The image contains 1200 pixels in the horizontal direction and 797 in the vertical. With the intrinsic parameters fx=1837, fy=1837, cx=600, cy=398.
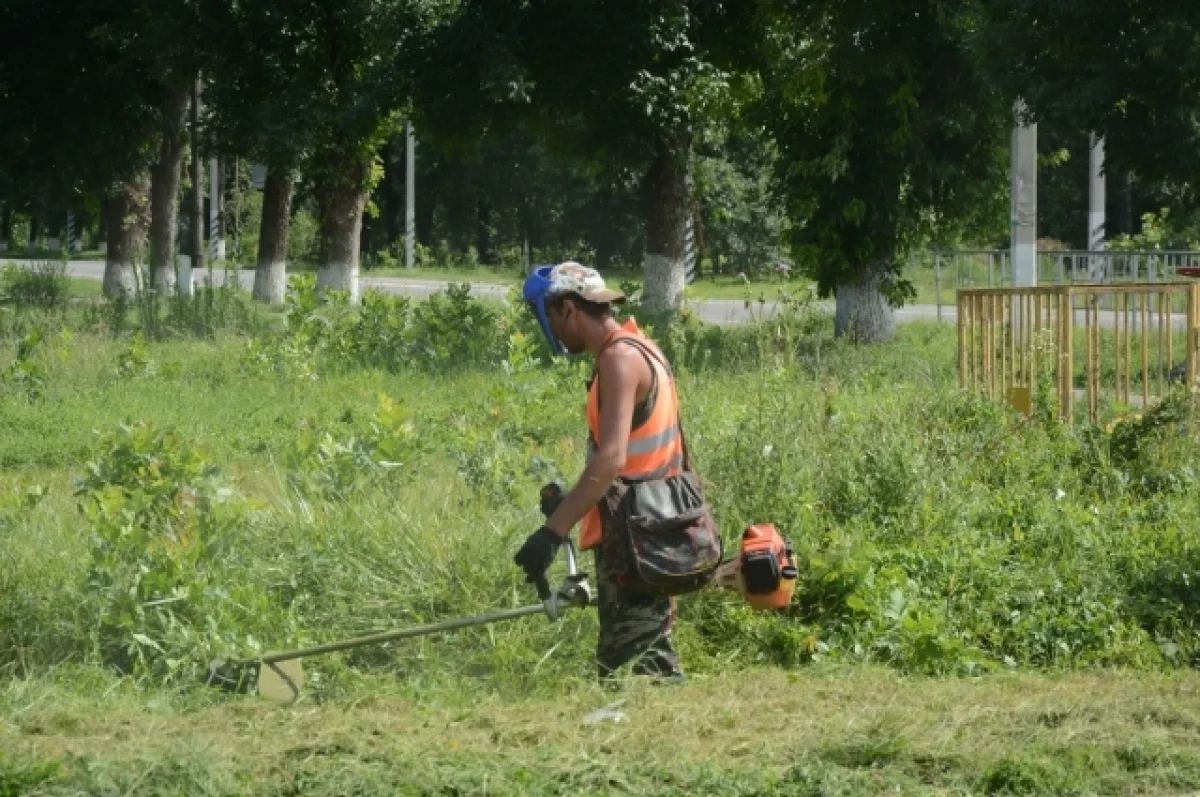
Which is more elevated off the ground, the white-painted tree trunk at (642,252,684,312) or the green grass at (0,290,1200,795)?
the white-painted tree trunk at (642,252,684,312)

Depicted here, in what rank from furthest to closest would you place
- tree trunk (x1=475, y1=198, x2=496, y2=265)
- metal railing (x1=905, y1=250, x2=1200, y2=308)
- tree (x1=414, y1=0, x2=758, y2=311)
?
tree trunk (x1=475, y1=198, x2=496, y2=265), tree (x1=414, y1=0, x2=758, y2=311), metal railing (x1=905, y1=250, x2=1200, y2=308)

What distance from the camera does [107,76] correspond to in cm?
2717

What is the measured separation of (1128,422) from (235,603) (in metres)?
6.15

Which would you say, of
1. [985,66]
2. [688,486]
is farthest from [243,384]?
[688,486]

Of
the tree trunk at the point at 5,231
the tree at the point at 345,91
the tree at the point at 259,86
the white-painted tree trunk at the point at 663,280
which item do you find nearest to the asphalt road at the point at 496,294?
the white-painted tree trunk at the point at 663,280

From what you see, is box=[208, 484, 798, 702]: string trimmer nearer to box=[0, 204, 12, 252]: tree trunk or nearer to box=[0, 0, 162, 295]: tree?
box=[0, 0, 162, 295]: tree

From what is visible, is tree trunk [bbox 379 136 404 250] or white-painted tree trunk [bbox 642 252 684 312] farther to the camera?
tree trunk [bbox 379 136 404 250]

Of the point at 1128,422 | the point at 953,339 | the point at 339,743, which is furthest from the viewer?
the point at 953,339

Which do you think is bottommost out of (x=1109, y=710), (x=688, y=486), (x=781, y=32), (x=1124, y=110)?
(x=1109, y=710)

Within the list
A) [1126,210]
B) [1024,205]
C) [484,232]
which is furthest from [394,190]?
[1024,205]

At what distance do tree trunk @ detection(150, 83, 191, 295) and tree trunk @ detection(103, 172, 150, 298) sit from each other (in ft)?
0.79

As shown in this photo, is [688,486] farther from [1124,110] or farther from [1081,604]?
[1124,110]

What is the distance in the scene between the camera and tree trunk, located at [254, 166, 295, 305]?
31.3m

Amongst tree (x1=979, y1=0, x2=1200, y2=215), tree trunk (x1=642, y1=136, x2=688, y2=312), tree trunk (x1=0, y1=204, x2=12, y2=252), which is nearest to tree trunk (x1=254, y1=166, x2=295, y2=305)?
tree trunk (x1=642, y1=136, x2=688, y2=312)
